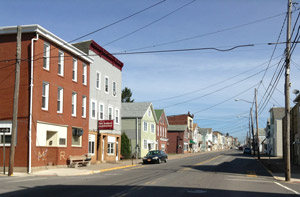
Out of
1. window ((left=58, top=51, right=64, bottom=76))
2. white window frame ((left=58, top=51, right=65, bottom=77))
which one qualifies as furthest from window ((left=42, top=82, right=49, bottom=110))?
window ((left=58, top=51, right=64, bottom=76))

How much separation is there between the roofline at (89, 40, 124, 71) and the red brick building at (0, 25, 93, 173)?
4504 mm

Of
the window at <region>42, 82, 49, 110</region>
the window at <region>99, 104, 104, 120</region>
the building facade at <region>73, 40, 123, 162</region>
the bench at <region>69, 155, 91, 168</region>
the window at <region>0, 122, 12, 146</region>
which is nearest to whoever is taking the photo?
the window at <region>0, 122, 12, 146</region>

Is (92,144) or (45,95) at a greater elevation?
(45,95)

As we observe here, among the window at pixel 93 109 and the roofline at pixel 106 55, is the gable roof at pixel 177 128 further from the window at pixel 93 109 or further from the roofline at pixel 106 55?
the window at pixel 93 109

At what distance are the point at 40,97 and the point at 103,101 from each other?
12227 millimetres

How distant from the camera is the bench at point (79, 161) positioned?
93.8 feet

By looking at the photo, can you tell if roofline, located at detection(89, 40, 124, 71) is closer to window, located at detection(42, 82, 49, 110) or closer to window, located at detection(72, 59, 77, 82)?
window, located at detection(72, 59, 77, 82)

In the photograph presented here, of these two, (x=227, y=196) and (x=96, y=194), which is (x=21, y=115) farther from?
(x=227, y=196)

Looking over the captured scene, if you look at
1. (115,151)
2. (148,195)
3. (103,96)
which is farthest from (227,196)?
(115,151)

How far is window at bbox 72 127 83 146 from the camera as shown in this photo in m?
30.3

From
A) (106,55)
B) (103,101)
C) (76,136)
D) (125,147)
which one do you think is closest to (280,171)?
(76,136)

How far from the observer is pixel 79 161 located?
30.4m

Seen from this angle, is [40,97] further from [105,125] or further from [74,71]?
[105,125]

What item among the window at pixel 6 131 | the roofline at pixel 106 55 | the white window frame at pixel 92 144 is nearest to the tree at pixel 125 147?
the roofline at pixel 106 55
